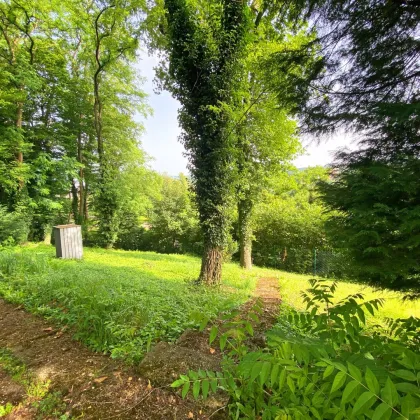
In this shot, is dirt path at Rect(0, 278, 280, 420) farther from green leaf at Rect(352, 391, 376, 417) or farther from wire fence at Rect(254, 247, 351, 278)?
wire fence at Rect(254, 247, 351, 278)

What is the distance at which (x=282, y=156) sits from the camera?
27.5ft

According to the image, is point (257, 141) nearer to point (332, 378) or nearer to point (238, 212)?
point (238, 212)

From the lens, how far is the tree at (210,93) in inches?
195

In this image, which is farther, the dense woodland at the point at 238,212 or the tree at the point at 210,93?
the tree at the point at 210,93

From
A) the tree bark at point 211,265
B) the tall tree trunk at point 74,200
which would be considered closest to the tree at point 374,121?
the tree bark at point 211,265

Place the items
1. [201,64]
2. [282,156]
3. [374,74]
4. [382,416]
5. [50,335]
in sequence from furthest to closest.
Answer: [282,156]
[201,64]
[50,335]
[374,74]
[382,416]

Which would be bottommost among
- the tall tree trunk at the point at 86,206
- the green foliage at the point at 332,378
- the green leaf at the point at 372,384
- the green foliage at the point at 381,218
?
the green foliage at the point at 332,378

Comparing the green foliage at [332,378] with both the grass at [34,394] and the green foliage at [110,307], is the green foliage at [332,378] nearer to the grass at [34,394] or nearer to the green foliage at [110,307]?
the green foliage at [110,307]

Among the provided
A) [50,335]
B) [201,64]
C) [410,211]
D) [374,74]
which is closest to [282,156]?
[201,64]

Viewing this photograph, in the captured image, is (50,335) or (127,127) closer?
(50,335)

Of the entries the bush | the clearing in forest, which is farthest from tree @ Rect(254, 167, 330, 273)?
the bush

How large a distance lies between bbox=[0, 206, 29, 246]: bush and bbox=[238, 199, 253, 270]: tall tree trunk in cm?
842

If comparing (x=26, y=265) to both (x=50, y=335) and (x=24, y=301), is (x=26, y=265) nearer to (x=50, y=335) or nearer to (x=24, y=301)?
(x=24, y=301)

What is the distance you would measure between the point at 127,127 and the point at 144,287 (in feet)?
45.0
